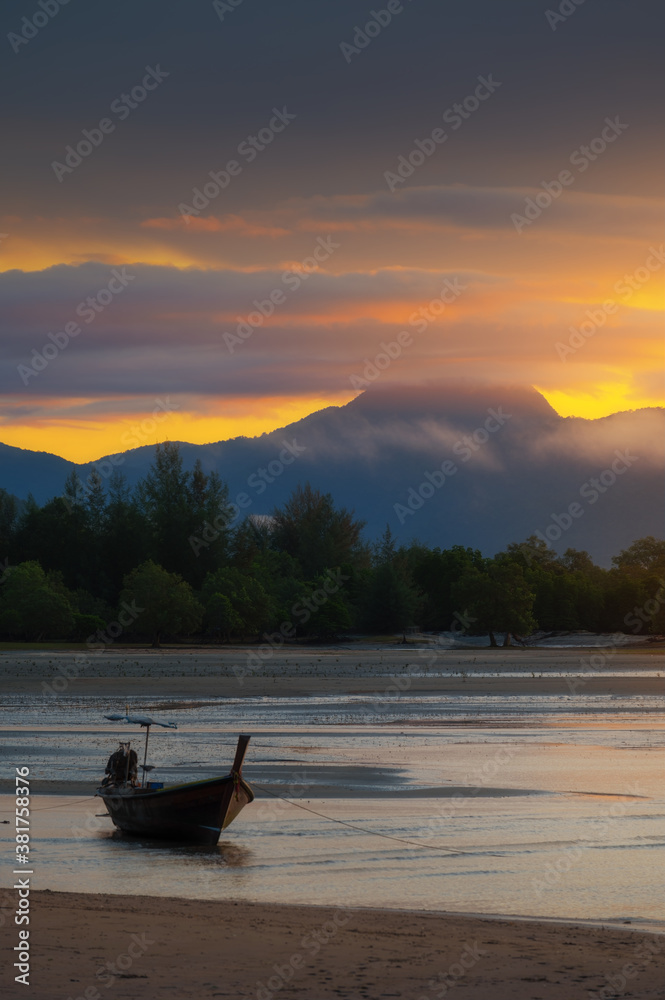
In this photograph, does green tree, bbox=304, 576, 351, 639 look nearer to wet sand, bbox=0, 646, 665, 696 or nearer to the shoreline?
wet sand, bbox=0, 646, 665, 696

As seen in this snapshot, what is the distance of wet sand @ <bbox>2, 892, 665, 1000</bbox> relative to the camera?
10664 mm

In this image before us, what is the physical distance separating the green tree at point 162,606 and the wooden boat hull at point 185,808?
7353 cm

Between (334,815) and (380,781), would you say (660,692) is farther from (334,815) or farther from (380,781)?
(334,815)

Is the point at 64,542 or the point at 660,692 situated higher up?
the point at 64,542

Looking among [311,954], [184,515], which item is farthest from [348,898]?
[184,515]

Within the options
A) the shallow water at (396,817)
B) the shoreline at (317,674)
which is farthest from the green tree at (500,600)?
the shallow water at (396,817)

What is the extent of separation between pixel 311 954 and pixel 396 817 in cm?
885

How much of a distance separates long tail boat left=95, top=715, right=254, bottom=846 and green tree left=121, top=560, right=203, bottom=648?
7348cm

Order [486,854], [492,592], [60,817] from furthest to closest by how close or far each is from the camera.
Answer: [492,592]
[60,817]
[486,854]

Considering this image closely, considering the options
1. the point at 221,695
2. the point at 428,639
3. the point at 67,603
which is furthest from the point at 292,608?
the point at 221,695

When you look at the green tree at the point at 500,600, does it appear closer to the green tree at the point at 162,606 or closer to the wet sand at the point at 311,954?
the green tree at the point at 162,606

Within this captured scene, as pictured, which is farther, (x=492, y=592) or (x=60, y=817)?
(x=492, y=592)

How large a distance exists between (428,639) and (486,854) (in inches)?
3733

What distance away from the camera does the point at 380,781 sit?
24.8 m
